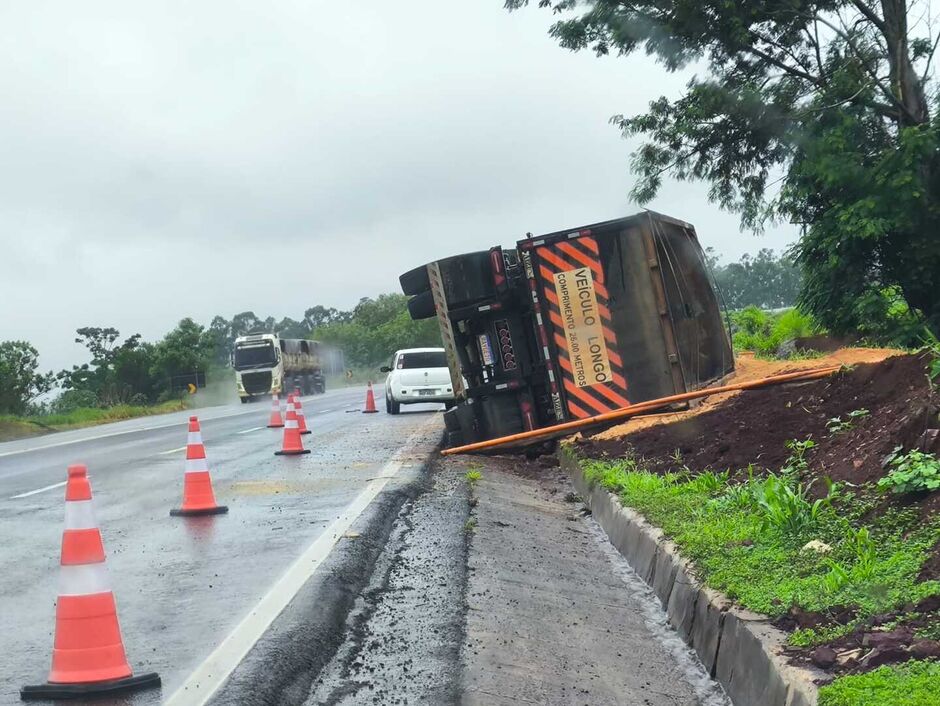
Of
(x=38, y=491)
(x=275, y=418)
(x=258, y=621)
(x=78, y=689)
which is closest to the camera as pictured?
(x=78, y=689)

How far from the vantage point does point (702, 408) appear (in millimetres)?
14414

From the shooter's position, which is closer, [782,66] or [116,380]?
[782,66]

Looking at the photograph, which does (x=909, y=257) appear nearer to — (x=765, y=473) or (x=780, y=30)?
(x=780, y=30)

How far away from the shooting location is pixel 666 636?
22.0ft

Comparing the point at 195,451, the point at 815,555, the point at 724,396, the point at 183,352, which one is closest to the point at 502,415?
the point at 724,396

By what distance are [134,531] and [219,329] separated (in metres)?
139

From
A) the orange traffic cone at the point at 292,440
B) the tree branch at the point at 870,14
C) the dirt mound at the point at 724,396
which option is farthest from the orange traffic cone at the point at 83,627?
the tree branch at the point at 870,14

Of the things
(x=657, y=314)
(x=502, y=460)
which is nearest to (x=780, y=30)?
(x=657, y=314)

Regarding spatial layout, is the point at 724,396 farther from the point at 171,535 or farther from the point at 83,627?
the point at 83,627

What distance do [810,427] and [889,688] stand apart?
5.76m

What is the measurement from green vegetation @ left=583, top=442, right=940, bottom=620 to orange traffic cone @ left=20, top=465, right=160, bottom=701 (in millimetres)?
2902

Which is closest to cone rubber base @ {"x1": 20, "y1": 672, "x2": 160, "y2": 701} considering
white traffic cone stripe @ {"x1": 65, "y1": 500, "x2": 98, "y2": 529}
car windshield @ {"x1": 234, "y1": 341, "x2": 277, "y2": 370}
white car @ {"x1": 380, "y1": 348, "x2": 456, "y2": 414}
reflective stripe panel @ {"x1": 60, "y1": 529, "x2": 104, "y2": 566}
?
reflective stripe panel @ {"x1": 60, "y1": 529, "x2": 104, "y2": 566}

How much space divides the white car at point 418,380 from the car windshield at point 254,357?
2155 cm

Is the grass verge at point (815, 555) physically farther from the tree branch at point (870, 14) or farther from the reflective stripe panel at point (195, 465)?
the tree branch at point (870, 14)
